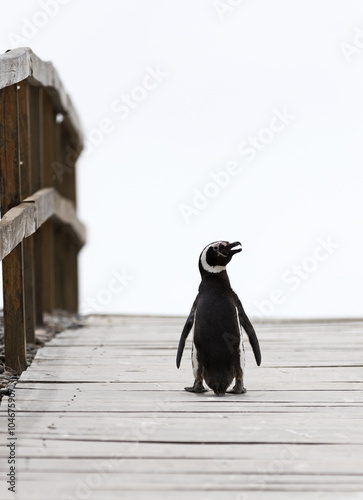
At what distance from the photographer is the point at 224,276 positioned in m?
3.74

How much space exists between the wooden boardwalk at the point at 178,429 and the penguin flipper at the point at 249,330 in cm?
17

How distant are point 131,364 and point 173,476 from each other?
1.93 metres

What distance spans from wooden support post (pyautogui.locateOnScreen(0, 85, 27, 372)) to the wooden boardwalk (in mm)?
145

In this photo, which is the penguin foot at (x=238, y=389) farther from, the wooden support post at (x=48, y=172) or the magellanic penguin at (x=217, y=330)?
the wooden support post at (x=48, y=172)

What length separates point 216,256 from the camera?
3662 millimetres

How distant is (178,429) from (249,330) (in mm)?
821

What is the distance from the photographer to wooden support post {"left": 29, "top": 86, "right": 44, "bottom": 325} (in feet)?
16.9

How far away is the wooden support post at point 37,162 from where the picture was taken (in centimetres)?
515

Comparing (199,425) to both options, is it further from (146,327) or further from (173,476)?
(146,327)

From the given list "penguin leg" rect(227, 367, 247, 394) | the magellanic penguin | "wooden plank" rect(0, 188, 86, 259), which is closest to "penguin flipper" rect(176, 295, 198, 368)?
the magellanic penguin

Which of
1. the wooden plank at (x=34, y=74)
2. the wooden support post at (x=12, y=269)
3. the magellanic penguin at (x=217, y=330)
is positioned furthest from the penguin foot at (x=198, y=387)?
the wooden plank at (x=34, y=74)

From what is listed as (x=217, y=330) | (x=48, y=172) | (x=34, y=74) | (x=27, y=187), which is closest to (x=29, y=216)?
(x=27, y=187)

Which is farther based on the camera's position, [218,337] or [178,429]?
[218,337]

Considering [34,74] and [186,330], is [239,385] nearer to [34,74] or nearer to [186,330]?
[186,330]
